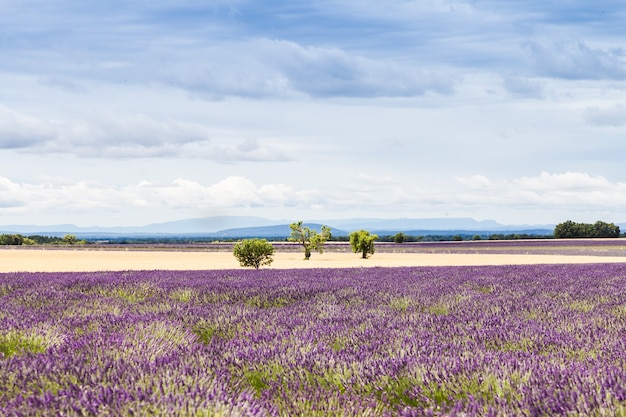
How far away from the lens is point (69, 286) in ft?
32.9

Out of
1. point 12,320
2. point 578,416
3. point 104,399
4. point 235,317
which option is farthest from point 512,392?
point 12,320

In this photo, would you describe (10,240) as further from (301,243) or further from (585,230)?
(585,230)

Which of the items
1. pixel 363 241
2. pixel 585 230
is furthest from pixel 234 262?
pixel 585 230

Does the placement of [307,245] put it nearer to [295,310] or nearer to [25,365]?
[295,310]

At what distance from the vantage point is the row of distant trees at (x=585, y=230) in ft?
342

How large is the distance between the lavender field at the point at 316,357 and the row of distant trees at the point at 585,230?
10481 cm

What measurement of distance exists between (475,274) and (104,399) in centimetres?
1090

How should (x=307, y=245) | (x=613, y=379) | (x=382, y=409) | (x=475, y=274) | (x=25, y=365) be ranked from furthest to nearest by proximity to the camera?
1. (x=307, y=245)
2. (x=475, y=274)
3. (x=25, y=365)
4. (x=382, y=409)
5. (x=613, y=379)

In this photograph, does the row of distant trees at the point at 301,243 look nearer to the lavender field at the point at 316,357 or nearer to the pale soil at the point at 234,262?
the pale soil at the point at 234,262

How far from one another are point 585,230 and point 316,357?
364ft

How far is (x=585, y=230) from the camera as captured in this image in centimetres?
10475

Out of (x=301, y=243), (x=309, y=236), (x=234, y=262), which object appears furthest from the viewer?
(x=301, y=243)

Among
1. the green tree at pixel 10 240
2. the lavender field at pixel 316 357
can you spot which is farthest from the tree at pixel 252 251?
the green tree at pixel 10 240

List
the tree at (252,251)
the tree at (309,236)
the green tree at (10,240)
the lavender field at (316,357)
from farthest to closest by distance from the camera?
the green tree at (10,240), the tree at (309,236), the tree at (252,251), the lavender field at (316,357)
